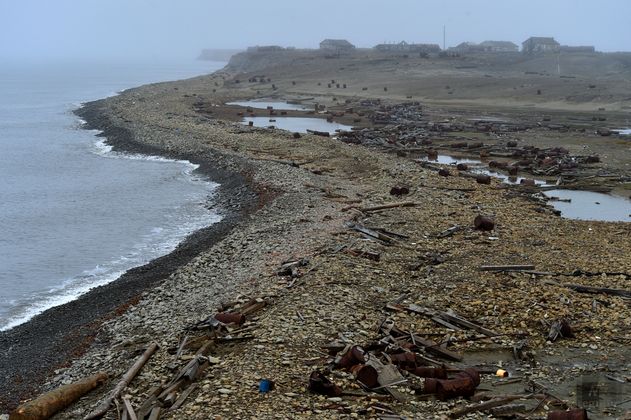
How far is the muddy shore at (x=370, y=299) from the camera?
1018cm

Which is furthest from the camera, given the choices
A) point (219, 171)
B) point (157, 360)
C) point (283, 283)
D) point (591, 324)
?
point (219, 171)

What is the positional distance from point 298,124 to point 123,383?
130ft

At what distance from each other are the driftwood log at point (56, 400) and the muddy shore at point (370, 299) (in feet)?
0.69

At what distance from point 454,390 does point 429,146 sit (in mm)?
27202

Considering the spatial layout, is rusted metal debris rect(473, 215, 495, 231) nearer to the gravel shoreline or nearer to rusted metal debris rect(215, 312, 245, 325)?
the gravel shoreline

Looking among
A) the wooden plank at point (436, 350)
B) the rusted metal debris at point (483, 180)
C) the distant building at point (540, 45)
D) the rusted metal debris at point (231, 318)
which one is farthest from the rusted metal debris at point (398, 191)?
the distant building at point (540, 45)

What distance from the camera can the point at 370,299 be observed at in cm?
1358

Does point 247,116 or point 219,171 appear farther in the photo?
point 247,116

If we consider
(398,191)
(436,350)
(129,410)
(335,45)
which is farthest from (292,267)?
(335,45)

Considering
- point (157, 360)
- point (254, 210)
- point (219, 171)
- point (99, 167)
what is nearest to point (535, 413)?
point (157, 360)

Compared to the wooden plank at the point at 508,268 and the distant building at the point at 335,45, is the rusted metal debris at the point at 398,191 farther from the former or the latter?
the distant building at the point at 335,45

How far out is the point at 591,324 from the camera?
12.3m

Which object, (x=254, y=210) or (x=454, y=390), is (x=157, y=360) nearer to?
(x=454, y=390)

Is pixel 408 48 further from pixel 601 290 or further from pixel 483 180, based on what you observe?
pixel 601 290
